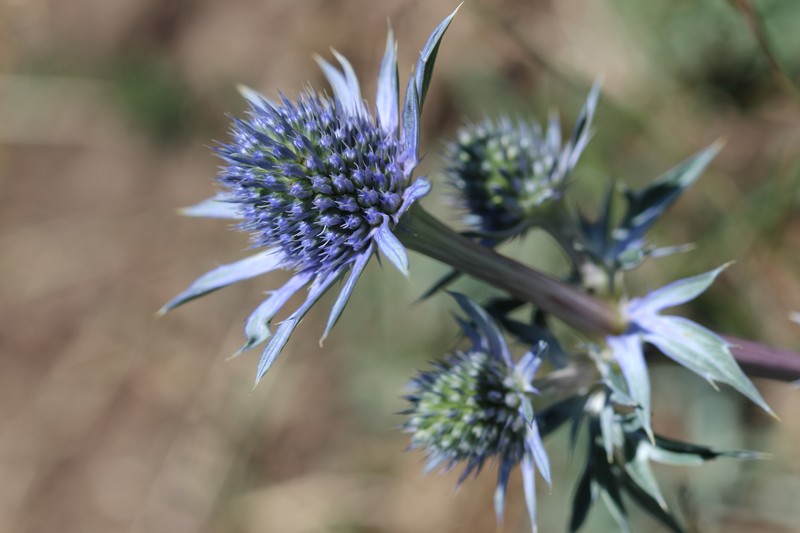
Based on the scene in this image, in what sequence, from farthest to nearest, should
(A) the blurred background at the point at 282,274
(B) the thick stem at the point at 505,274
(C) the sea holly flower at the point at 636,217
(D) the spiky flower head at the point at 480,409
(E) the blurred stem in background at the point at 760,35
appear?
(A) the blurred background at the point at 282,274 < (E) the blurred stem in background at the point at 760,35 < (C) the sea holly flower at the point at 636,217 < (D) the spiky flower head at the point at 480,409 < (B) the thick stem at the point at 505,274

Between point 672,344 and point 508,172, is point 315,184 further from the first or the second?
point 672,344

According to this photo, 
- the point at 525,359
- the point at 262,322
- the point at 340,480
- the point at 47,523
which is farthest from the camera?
the point at 47,523

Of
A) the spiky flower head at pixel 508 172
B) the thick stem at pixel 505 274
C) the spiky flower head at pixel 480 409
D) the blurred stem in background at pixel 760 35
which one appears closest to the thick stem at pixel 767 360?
the thick stem at pixel 505 274

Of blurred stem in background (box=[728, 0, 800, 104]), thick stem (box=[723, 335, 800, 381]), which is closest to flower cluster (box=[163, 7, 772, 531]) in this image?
thick stem (box=[723, 335, 800, 381])

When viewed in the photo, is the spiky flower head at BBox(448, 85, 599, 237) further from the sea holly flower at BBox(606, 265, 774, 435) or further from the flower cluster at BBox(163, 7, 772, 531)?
the sea holly flower at BBox(606, 265, 774, 435)

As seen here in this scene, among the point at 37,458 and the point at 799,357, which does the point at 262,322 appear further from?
the point at 37,458

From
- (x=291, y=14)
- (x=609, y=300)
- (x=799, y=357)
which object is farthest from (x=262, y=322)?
(x=291, y=14)

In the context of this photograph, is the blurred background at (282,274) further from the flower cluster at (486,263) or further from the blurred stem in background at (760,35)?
the flower cluster at (486,263)

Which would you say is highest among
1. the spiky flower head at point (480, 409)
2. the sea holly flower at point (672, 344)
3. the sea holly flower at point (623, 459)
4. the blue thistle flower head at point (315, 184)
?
the blue thistle flower head at point (315, 184)
